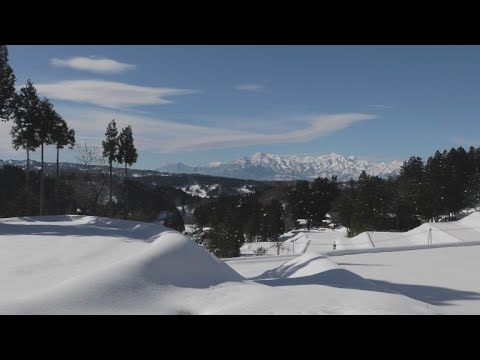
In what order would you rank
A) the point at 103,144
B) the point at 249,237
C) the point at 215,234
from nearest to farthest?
the point at 103,144, the point at 215,234, the point at 249,237

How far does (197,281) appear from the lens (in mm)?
3674

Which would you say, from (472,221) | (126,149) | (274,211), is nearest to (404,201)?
(472,221)

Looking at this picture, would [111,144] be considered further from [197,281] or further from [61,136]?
[197,281]

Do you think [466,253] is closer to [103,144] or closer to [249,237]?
[103,144]

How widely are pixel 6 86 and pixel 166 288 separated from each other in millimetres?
13991

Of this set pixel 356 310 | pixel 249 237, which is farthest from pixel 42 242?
pixel 249 237

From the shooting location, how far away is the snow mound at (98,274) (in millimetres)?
2525

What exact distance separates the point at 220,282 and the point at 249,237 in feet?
149
